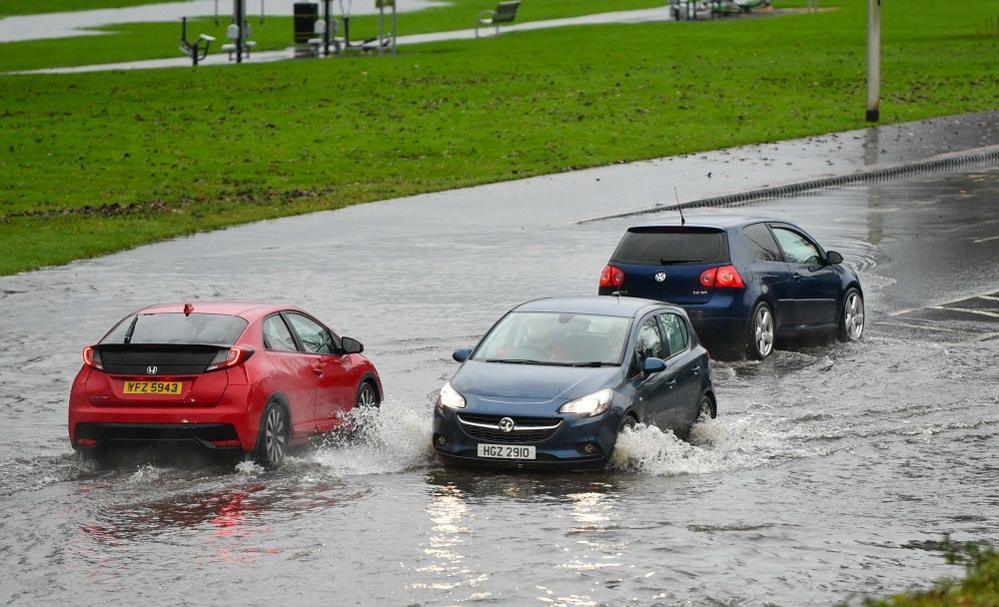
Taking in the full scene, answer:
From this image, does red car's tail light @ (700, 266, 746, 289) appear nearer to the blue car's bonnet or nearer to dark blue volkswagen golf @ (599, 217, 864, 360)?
dark blue volkswagen golf @ (599, 217, 864, 360)

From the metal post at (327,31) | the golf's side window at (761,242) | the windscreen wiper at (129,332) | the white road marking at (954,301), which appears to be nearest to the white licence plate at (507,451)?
the windscreen wiper at (129,332)

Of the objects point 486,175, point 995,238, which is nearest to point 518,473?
point 995,238

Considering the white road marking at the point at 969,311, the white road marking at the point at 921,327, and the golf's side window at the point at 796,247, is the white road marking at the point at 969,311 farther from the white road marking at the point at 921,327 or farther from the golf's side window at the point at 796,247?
the golf's side window at the point at 796,247

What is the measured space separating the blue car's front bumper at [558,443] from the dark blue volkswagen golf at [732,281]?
6099 mm

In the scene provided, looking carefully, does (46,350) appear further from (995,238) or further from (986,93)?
(986,93)

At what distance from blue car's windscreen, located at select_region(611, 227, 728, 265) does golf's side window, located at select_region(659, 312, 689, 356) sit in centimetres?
396

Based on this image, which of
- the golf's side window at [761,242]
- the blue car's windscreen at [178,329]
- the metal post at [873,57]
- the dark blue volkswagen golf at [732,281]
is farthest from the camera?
the metal post at [873,57]

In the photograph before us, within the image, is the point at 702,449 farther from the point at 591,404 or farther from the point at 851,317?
the point at 851,317

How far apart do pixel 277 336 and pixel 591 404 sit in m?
2.88

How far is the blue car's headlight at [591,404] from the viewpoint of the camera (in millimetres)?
14164

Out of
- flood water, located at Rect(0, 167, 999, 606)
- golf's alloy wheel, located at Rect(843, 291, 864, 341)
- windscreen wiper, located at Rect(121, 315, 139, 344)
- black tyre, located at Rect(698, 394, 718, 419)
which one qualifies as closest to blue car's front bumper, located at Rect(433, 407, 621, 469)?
flood water, located at Rect(0, 167, 999, 606)

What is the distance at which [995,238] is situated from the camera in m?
29.6

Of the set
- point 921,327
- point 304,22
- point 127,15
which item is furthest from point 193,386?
point 127,15

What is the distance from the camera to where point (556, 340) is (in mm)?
15383
